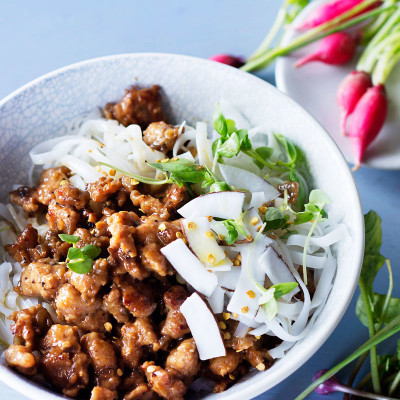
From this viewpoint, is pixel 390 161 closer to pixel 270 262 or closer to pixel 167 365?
pixel 270 262

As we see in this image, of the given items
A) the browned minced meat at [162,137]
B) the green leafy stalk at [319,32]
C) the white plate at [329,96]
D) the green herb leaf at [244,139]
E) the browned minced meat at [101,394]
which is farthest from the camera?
the green leafy stalk at [319,32]

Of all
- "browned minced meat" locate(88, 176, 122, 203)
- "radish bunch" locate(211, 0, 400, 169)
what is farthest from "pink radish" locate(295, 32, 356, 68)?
"browned minced meat" locate(88, 176, 122, 203)

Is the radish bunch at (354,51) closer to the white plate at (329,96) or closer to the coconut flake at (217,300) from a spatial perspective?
the white plate at (329,96)

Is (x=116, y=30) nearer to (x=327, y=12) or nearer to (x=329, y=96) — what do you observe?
(x=327, y=12)

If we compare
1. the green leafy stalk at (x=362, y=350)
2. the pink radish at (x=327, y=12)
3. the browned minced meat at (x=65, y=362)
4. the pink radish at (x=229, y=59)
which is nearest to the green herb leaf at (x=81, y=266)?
the browned minced meat at (x=65, y=362)

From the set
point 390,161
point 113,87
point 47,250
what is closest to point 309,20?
point 390,161

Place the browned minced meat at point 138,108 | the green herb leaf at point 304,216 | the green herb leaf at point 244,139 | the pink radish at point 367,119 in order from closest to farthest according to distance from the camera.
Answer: the green herb leaf at point 304,216 < the green herb leaf at point 244,139 < the browned minced meat at point 138,108 < the pink radish at point 367,119
